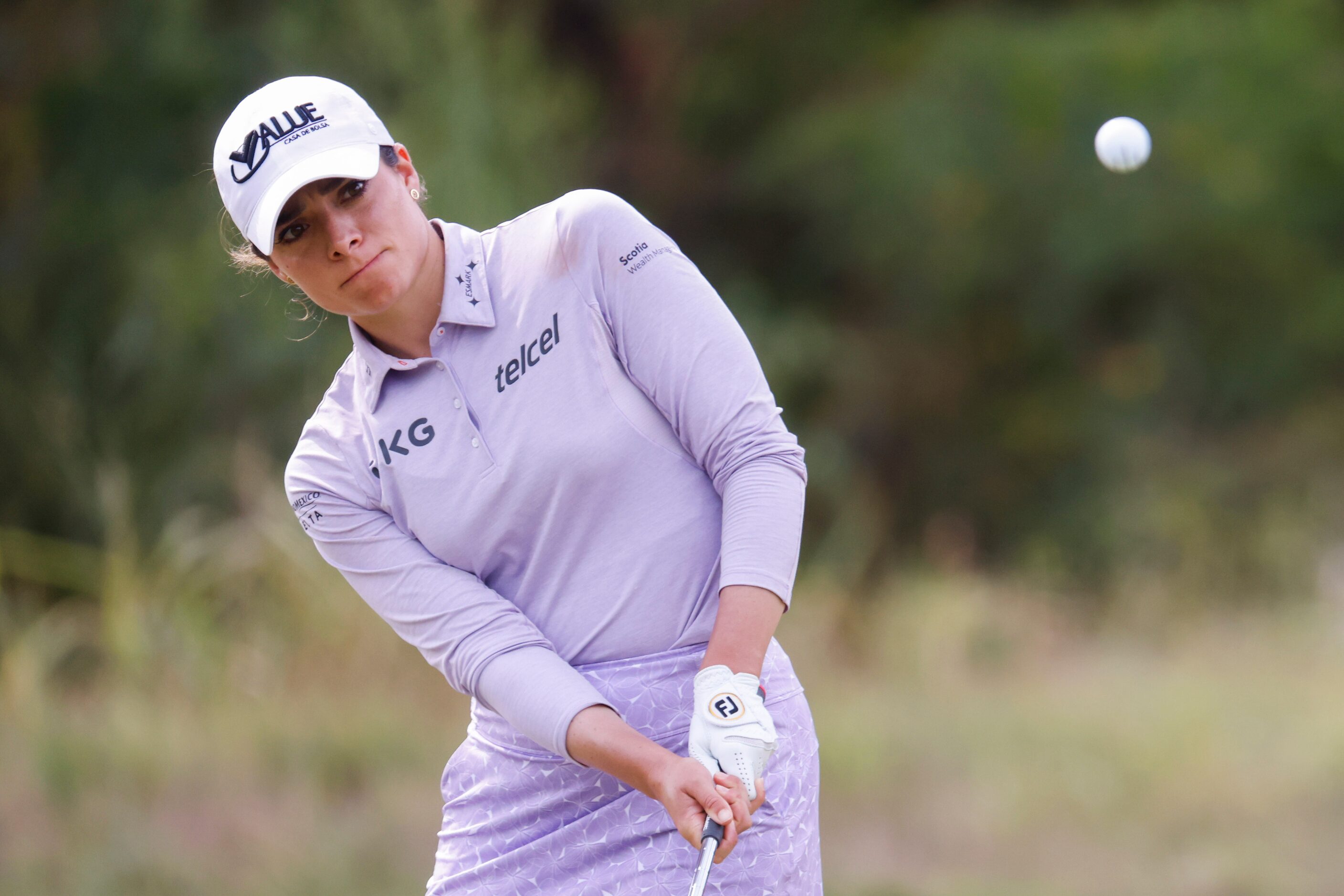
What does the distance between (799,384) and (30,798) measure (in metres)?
6.67

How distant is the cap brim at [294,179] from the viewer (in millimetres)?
1856

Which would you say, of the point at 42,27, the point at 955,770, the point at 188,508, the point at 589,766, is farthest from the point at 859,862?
the point at 42,27

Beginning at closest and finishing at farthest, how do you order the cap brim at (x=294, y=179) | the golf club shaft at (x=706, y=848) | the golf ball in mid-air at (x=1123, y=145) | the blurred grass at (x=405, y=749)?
the golf club shaft at (x=706, y=848) < the cap brim at (x=294, y=179) < the golf ball in mid-air at (x=1123, y=145) < the blurred grass at (x=405, y=749)

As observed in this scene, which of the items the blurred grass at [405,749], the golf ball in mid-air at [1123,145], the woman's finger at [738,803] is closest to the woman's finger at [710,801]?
the woman's finger at [738,803]

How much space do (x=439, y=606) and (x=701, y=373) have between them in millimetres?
470

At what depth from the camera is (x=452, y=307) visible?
1.97 metres

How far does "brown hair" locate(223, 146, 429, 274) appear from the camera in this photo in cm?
201

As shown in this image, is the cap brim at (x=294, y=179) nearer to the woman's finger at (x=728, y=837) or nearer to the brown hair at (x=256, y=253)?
the brown hair at (x=256, y=253)

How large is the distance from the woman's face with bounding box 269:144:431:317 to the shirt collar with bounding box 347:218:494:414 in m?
0.04

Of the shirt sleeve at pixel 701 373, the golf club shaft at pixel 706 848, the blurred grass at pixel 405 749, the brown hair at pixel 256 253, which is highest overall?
the blurred grass at pixel 405 749

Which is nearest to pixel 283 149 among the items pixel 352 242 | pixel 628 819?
pixel 352 242

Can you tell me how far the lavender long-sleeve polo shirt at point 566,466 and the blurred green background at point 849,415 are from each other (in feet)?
1.74

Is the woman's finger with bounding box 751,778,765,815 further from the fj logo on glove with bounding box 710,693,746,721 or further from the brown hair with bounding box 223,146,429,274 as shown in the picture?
the brown hair with bounding box 223,146,429,274

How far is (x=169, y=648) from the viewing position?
5.87m
